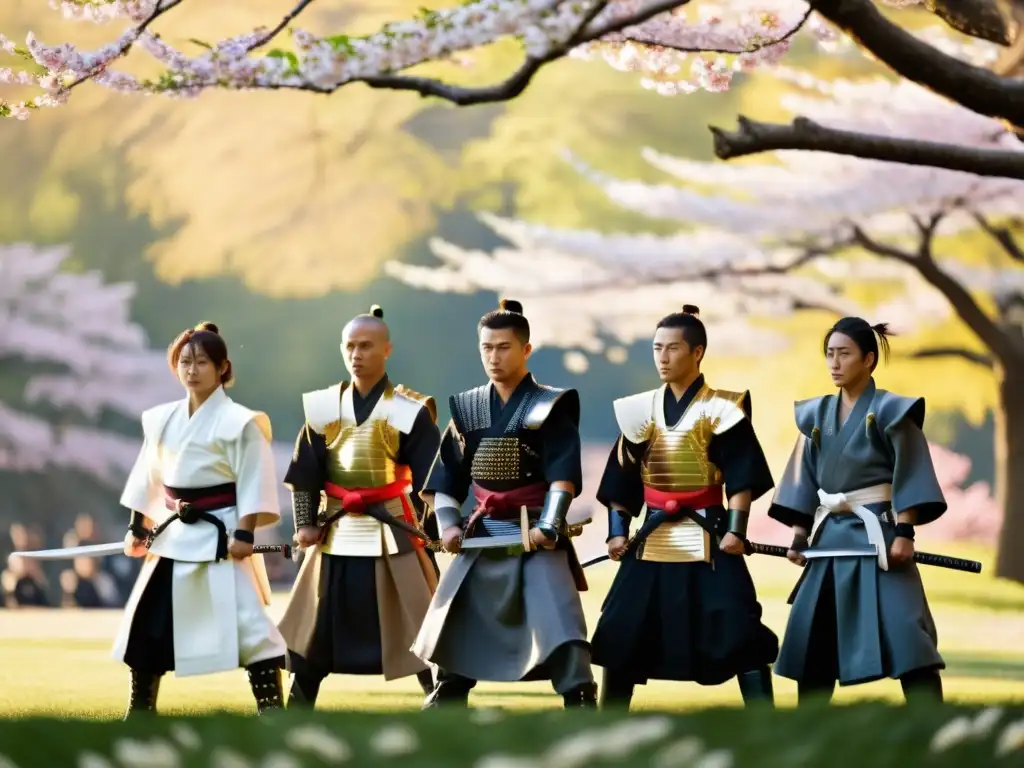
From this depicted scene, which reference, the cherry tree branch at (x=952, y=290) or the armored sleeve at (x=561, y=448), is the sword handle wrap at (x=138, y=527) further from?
the cherry tree branch at (x=952, y=290)

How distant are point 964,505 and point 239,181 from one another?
5552 mm

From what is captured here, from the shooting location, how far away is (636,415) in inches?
195

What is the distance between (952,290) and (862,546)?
228 inches

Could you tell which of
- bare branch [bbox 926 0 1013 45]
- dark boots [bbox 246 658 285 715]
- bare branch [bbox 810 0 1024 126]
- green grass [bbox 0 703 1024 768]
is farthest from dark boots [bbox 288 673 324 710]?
bare branch [bbox 926 0 1013 45]

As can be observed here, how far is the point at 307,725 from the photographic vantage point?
10.0 feet

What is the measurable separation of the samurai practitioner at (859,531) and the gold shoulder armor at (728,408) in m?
0.30

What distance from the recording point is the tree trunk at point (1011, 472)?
9992 mm

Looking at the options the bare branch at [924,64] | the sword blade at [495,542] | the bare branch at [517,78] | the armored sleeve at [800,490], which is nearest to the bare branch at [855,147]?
the bare branch at [924,64]

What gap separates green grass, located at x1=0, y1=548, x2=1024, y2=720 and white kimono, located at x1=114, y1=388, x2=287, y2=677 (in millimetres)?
217

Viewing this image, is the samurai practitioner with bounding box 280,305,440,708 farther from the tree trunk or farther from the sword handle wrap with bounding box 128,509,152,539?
the tree trunk

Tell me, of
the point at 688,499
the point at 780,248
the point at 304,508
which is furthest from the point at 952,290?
the point at 304,508

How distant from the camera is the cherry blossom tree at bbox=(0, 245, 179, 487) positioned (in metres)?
10.7

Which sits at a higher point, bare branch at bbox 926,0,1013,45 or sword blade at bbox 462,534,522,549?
bare branch at bbox 926,0,1013,45

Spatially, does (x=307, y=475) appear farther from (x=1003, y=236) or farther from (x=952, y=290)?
(x=1003, y=236)
